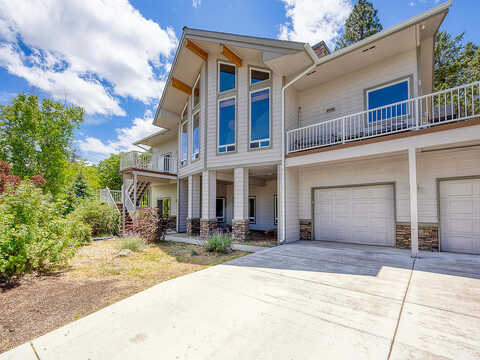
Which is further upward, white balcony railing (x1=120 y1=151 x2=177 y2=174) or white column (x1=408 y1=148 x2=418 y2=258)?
white balcony railing (x1=120 y1=151 x2=177 y2=174)

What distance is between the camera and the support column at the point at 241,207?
920 centimetres

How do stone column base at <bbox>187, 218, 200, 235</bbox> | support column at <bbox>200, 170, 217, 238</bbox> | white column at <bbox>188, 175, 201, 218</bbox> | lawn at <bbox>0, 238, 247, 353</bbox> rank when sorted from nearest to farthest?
lawn at <bbox>0, 238, 247, 353</bbox>
support column at <bbox>200, 170, 217, 238</bbox>
stone column base at <bbox>187, 218, 200, 235</bbox>
white column at <bbox>188, 175, 201, 218</bbox>

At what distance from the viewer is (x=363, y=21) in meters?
18.4

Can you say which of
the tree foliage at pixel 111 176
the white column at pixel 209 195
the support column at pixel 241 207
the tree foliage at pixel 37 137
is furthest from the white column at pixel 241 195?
the tree foliage at pixel 111 176

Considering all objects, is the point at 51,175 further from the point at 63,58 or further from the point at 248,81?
the point at 248,81

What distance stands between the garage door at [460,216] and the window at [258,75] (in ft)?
24.0

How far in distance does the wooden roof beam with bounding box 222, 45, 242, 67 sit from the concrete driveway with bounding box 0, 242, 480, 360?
8.46 m

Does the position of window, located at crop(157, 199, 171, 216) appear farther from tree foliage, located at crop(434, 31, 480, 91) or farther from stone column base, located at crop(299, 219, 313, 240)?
tree foliage, located at crop(434, 31, 480, 91)

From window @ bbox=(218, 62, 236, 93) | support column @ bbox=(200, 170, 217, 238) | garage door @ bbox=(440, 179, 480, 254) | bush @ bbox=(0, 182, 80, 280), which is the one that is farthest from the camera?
window @ bbox=(218, 62, 236, 93)

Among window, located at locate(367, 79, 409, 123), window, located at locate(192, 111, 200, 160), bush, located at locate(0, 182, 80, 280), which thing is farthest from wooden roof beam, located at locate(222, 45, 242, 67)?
bush, located at locate(0, 182, 80, 280)

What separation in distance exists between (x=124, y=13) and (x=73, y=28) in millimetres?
2033

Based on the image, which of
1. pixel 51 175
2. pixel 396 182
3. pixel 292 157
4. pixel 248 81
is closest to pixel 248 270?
pixel 292 157

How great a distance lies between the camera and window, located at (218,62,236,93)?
1023 cm

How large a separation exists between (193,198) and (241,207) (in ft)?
10.9
